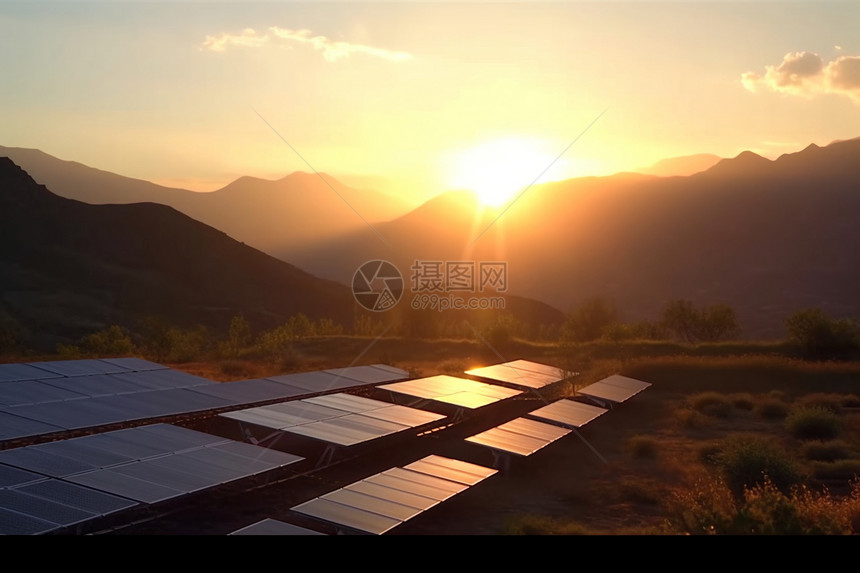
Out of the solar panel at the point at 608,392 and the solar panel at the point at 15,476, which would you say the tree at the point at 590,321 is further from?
the solar panel at the point at 15,476

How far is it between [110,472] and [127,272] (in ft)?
312

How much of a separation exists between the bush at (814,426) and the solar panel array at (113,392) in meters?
12.4

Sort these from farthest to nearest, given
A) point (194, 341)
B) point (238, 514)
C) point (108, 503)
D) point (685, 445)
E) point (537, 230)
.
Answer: point (537, 230), point (194, 341), point (685, 445), point (238, 514), point (108, 503)

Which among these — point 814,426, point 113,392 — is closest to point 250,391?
point 113,392

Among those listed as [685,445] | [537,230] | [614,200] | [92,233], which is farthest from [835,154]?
[685,445]

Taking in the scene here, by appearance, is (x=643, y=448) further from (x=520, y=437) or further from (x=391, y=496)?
(x=391, y=496)

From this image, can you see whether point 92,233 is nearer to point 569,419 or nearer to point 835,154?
point 569,419

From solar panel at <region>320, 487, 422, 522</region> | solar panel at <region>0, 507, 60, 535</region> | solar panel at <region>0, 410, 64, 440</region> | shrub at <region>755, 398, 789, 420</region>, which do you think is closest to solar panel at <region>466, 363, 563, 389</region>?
shrub at <region>755, 398, 789, 420</region>

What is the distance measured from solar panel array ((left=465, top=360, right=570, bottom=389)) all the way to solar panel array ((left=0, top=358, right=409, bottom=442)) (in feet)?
13.8

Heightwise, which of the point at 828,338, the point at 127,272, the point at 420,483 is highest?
the point at 127,272

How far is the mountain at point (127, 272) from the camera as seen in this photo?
3275 inches

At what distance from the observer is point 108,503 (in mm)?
9289

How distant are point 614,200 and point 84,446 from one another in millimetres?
148784

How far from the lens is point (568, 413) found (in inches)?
789
